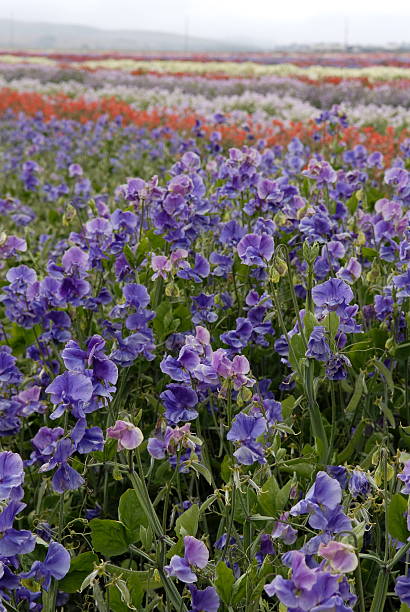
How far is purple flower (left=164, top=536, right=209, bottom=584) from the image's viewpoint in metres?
1.05

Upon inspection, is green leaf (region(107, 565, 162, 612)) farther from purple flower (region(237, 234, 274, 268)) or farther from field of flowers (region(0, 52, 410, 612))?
purple flower (region(237, 234, 274, 268))

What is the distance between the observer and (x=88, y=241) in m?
2.17

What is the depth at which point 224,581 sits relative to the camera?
1.14 metres

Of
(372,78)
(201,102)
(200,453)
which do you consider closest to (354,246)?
(200,453)

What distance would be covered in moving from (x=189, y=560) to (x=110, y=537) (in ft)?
0.92

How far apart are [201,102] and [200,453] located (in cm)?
1104

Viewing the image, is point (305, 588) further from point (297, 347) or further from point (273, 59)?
point (273, 59)

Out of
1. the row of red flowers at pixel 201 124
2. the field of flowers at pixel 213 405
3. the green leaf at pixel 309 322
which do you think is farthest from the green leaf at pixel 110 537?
the row of red flowers at pixel 201 124

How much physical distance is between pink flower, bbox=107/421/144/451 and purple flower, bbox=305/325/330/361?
48cm

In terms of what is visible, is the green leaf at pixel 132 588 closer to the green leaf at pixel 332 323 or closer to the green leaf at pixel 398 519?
the green leaf at pixel 398 519

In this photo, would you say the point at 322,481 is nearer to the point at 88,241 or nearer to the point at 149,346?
the point at 149,346

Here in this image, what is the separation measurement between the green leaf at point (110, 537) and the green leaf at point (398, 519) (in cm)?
47

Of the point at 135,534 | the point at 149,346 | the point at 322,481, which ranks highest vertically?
the point at 322,481

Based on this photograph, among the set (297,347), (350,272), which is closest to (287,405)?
(297,347)
